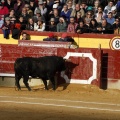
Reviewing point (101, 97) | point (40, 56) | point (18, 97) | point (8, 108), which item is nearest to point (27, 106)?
point (8, 108)

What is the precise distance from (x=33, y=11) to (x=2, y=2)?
1122 millimetres

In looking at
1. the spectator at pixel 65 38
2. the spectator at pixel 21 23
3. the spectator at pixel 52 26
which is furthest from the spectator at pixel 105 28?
the spectator at pixel 21 23

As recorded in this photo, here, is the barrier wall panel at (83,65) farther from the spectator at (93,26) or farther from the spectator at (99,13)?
the spectator at (99,13)

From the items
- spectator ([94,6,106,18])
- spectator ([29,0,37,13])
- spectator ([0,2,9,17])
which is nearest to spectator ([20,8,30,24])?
spectator ([29,0,37,13])

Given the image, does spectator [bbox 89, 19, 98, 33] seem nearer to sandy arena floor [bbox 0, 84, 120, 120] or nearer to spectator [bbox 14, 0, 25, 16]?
sandy arena floor [bbox 0, 84, 120, 120]

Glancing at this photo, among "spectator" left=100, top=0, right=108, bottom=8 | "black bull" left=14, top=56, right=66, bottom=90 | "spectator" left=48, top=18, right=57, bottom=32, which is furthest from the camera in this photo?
"spectator" left=100, top=0, right=108, bottom=8

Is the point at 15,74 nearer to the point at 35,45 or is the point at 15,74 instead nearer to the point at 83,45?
the point at 35,45

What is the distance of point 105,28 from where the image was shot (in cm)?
1609

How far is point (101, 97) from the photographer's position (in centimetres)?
1459

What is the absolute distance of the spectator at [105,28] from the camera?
15.8 m

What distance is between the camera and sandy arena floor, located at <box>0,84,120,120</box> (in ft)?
37.3

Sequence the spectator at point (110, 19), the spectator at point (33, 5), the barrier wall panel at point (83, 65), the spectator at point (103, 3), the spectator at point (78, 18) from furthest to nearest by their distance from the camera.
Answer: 1. the spectator at point (33, 5)
2. the spectator at point (103, 3)
3. the spectator at point (78, 18)
4. the spectator at point (110, 19)
5. the barrier wall panel at point (83, 65)

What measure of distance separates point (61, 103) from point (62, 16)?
13.2ft

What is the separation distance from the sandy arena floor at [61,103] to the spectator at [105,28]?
1.67 metres
